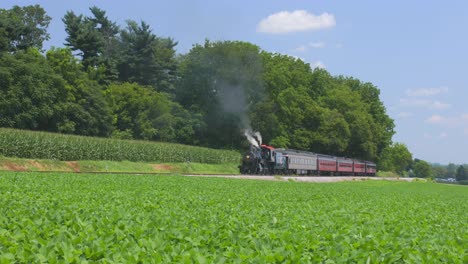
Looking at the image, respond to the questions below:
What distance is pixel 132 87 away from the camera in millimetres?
69062

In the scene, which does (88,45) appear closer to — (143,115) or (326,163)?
(143,115)

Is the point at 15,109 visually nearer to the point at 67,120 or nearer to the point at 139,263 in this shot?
the point at 67,120

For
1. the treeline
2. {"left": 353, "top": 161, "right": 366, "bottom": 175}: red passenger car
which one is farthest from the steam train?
the treeline

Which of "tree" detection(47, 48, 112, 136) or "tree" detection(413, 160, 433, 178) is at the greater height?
"tree" detection(47, 48, 112, 136)

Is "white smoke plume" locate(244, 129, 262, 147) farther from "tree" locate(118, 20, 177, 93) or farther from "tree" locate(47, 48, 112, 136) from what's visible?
"tree" locate(118, 20, 177, 93)

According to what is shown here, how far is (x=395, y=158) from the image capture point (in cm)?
13425

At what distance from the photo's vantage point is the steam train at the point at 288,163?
52.1 metres

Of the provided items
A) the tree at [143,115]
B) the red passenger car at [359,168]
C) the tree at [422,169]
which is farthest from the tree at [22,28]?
the tree at [422,169]

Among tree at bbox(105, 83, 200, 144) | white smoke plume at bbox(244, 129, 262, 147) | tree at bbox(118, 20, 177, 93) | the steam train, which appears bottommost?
the steam train

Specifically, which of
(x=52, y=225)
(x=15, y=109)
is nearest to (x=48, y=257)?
(x=52, y=225)

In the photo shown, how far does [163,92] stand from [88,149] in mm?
33100

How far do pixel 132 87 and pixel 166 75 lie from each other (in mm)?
15030

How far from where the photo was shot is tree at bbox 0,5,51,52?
59312 mm

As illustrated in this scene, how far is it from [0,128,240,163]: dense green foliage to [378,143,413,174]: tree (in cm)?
6265
